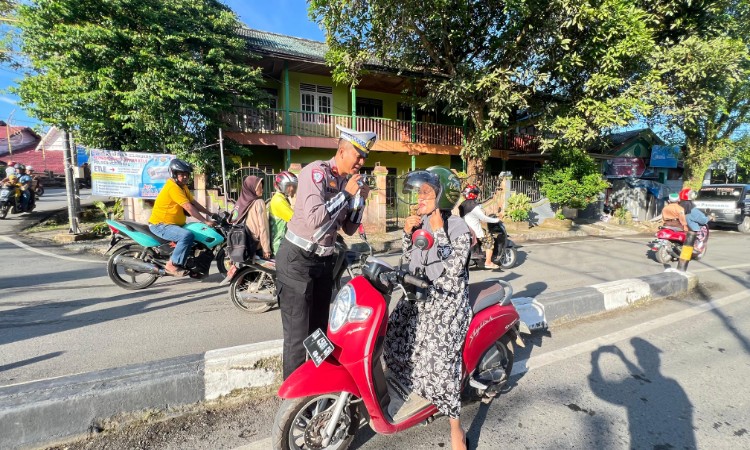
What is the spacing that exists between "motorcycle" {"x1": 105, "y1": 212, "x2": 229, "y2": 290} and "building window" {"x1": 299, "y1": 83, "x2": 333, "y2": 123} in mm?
10720

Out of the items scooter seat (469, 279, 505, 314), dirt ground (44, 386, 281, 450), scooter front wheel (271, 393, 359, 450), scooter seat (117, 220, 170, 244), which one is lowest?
dirt ground (44, 386, 281, 450)

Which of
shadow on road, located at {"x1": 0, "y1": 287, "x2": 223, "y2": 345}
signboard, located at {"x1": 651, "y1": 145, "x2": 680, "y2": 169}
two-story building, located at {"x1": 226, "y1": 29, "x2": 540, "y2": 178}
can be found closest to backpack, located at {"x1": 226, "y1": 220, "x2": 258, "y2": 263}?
shadow on road, located at {"x1": 0, "y1": 287, "x2": 223, "y2": 345}

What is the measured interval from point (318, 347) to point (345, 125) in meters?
13.7

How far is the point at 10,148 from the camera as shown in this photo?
104 ft

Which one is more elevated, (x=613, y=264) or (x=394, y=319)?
(x=394, y=319)

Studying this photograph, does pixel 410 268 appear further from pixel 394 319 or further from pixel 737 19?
pixel 737 19

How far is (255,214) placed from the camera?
13.6 feet

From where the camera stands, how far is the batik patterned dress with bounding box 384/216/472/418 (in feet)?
6.77

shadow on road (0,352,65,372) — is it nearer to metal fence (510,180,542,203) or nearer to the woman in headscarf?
the woman in headscarf

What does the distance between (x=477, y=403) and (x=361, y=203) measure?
65.6 inches

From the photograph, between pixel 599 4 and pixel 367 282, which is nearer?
pixel 367 282

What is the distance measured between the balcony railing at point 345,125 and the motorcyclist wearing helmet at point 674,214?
701cm

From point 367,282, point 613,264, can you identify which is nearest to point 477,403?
point 367,282

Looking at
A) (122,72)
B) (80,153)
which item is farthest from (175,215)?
(80,153)
